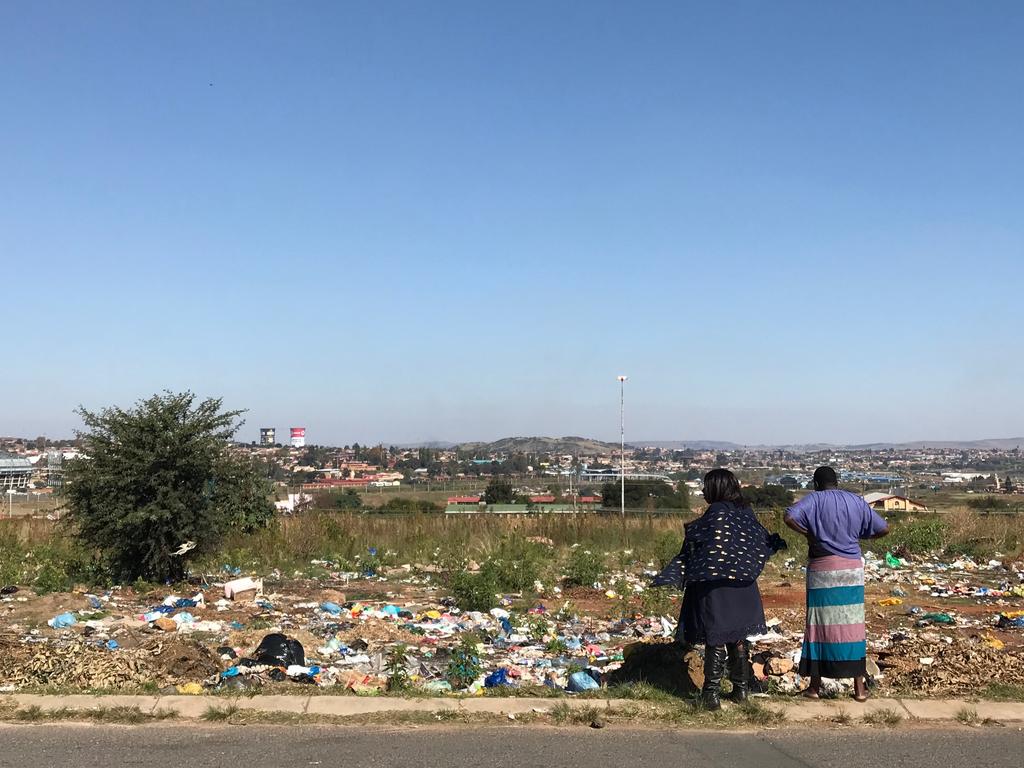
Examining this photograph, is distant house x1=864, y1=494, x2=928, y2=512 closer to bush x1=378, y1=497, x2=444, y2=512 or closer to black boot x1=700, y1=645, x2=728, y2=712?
bush x1=378, y1=497, x2=444, y2=512

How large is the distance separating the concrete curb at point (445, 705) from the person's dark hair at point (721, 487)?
130cm

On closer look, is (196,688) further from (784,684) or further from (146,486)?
(146,486)

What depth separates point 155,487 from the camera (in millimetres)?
12586

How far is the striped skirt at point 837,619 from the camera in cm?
589

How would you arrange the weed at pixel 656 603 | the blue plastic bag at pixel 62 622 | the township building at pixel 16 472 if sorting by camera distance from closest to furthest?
the blue plastic bag at pixel 62 622 < the weed at pixel 656 603 < the township building at pixel 16 472

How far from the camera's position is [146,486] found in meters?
12.6

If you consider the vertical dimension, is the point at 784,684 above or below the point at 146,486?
below

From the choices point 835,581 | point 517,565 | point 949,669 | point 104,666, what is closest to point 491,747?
point 835,581

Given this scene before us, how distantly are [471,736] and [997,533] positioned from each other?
635 inches

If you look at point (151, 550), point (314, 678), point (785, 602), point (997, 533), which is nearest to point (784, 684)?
point (314, 678)

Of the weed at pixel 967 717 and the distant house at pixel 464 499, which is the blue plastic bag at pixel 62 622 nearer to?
→ the weed at pixel 967 717

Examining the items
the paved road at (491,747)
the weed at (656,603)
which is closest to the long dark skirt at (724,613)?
the paved road at (491,747)

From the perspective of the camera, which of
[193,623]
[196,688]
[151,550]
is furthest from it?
[151,550]

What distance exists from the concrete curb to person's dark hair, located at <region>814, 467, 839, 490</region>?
1.35 metres
